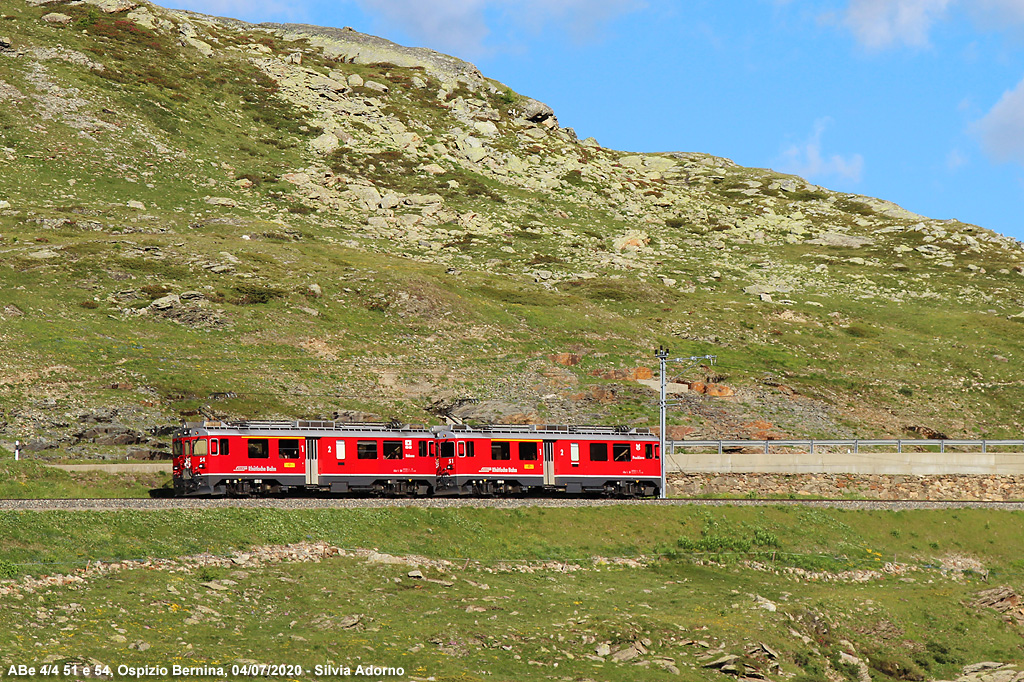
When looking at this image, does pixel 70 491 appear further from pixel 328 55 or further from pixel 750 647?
pixel 328 55

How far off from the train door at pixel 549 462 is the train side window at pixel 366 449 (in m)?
9.17

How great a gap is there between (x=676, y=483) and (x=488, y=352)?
86.7ft

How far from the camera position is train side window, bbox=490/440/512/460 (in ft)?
162

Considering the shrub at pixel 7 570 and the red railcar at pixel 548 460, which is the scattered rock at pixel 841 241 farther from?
the shrub at pixel 7 570

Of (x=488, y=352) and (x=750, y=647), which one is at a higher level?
(x=488, y=352)

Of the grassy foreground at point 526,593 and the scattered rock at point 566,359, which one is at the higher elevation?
the scattered rock at point 566,359

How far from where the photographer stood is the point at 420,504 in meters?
42.5

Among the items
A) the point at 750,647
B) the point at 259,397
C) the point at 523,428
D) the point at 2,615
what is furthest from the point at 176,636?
the point at 259,397

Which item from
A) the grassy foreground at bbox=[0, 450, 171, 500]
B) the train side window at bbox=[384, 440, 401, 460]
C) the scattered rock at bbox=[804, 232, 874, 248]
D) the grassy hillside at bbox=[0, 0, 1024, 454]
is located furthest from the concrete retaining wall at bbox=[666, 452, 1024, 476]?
the scattered rock at bbox=[804, 232, 874, 248]

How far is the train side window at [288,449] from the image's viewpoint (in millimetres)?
45281

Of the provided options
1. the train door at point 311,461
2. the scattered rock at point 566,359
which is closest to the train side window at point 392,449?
the train door at point 311,461

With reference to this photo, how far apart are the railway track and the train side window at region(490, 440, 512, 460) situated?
3800mm

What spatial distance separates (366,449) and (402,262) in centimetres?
5542

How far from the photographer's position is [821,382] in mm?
78375
